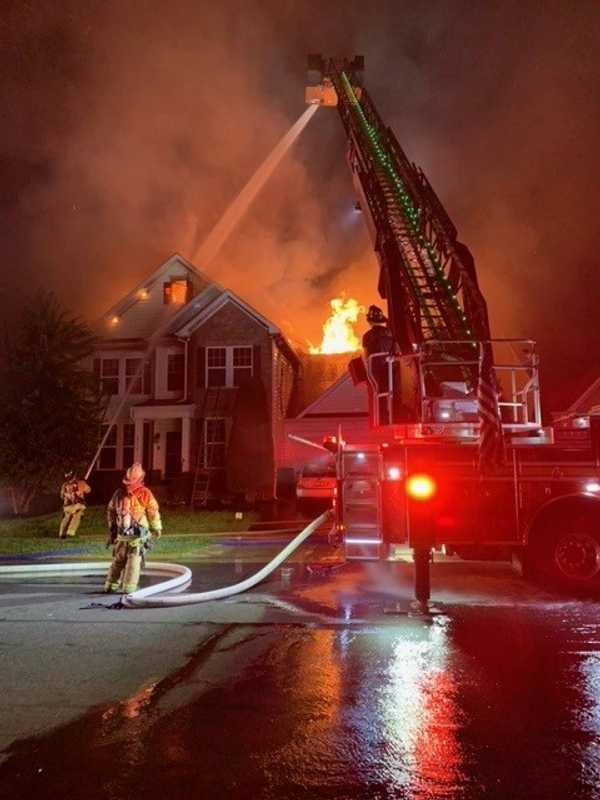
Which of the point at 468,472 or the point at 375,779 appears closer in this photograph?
the point at 375,779

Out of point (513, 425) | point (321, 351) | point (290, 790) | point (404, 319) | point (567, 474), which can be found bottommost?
point (290, 790)

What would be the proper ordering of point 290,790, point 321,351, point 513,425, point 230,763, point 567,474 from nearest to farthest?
1. point 290,790
2. point 230,763
3. point 567,474
4. point 513,425
5. point 321,351

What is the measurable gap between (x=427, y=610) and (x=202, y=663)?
8.00 feet

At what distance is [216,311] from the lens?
22359 mm

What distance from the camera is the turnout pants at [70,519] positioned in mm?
12844

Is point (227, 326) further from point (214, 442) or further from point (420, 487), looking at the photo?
point (420, 487)

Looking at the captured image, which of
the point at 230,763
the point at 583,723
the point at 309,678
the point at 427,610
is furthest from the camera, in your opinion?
the point at 427,610

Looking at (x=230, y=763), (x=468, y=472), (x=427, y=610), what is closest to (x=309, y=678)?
(x=230, y=763)

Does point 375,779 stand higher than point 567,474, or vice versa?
point 567,474

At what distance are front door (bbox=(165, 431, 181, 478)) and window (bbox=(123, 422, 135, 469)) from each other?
1.42 m

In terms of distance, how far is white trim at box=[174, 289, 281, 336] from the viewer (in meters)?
22.1

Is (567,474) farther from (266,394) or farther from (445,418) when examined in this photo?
(266,394)

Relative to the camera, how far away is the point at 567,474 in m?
6.39

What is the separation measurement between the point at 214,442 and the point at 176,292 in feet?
20.9
